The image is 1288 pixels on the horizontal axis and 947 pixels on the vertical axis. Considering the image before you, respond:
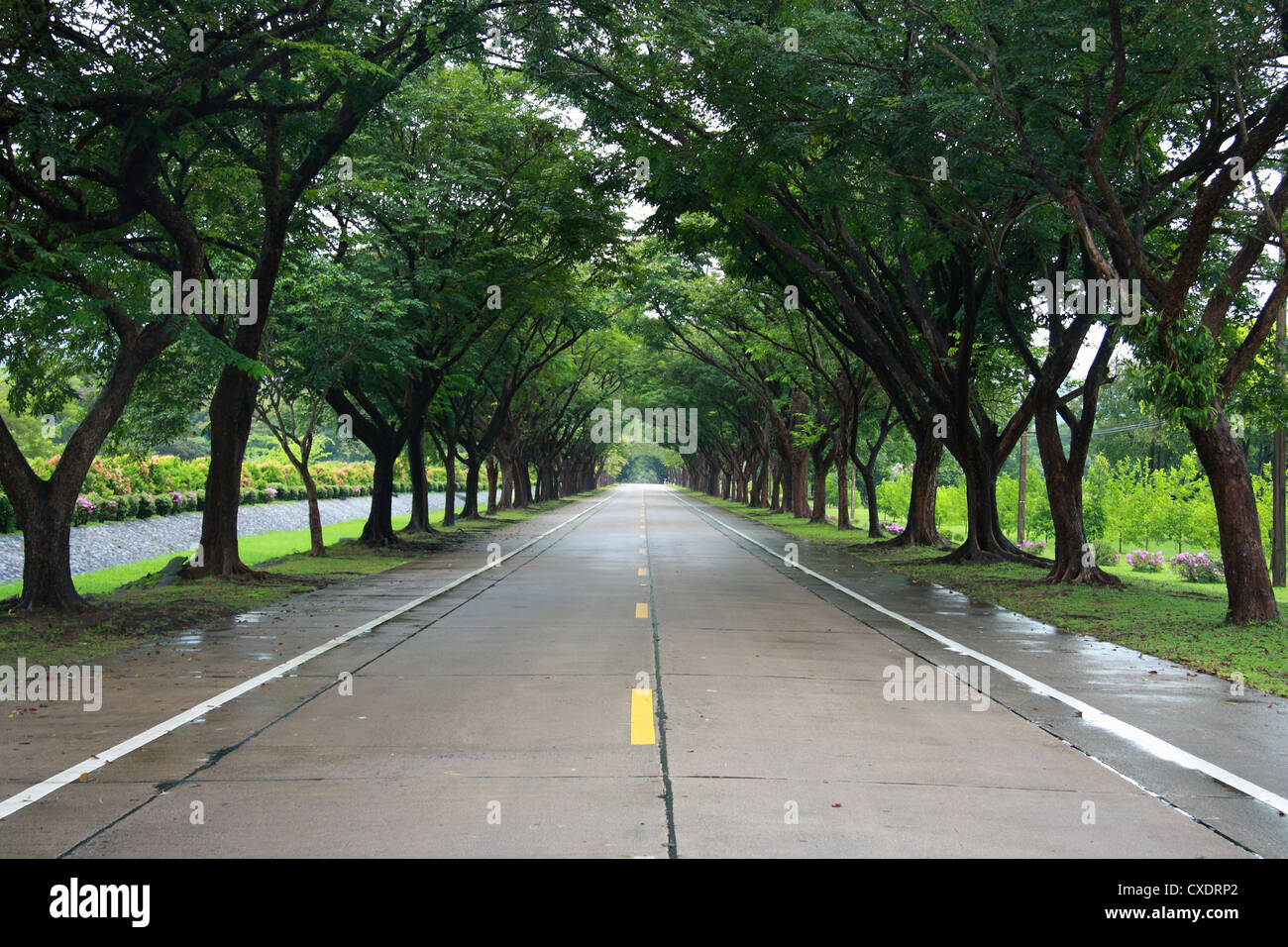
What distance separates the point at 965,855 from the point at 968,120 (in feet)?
35.9

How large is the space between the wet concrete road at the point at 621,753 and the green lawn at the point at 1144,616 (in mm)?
783

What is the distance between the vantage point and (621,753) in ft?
23.4

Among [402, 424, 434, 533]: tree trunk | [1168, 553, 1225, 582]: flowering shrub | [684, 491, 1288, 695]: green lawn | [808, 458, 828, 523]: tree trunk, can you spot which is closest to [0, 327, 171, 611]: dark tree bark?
[684, 491, 1288, 695]: green lawn

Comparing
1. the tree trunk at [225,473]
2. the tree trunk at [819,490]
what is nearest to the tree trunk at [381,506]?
the tree trunk at [225,473]

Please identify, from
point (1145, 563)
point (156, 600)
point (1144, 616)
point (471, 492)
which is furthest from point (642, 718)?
point (471, 492)

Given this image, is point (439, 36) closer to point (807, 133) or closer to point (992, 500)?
point (807, 133)

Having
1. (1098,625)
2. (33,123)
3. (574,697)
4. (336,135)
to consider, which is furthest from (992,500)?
(33,123)

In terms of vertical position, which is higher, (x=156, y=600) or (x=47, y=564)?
(x=47, y=564)

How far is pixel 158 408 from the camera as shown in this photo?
24281 mm

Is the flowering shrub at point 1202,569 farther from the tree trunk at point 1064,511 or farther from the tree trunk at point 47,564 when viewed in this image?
the tree trunk at point 47,564

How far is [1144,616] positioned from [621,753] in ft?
33.6

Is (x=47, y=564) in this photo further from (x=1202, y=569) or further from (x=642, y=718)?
(x=1202, y=569)

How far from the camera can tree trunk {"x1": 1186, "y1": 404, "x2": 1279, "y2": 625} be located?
13.0m

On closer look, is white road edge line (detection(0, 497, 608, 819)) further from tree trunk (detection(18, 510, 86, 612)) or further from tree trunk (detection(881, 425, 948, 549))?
tree trunk (detection(881, 425, 948, 549))
